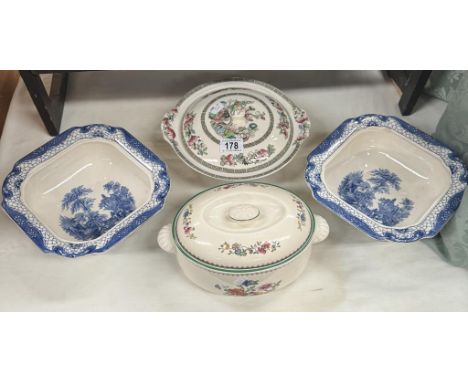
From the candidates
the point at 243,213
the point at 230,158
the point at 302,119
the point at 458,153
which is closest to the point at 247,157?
the point at 230,158

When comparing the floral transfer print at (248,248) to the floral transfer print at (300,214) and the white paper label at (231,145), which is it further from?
the white paper label at (231,145)

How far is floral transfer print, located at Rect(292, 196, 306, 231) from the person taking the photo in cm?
91

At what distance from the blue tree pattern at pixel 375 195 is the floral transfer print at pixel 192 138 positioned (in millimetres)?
281

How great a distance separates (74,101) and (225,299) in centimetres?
62

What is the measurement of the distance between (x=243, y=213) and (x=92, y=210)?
331 mm

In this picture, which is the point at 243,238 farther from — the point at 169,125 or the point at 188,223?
the point at 169,125

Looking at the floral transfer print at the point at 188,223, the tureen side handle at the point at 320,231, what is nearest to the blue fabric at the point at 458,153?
the tureen side handle at the point at 320,231

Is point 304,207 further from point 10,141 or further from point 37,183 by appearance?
point 10,141

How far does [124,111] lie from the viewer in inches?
50.2

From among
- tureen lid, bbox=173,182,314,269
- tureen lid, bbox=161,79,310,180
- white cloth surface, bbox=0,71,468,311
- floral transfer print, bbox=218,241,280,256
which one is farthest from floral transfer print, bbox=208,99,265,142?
→ floral transfer print, bbox=218,241,280,256

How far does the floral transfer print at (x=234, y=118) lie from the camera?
116 centimetres

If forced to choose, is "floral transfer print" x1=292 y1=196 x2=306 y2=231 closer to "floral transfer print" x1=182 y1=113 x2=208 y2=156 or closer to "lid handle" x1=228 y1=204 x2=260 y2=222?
"lid handle" x1=228 y1=204 x2=260 y2=222

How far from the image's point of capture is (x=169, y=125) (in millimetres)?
1156

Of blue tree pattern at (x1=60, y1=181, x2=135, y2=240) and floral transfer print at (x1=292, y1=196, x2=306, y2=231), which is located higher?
floral transfer print at (x1=292, y1=196, x2=306, y2=231)
